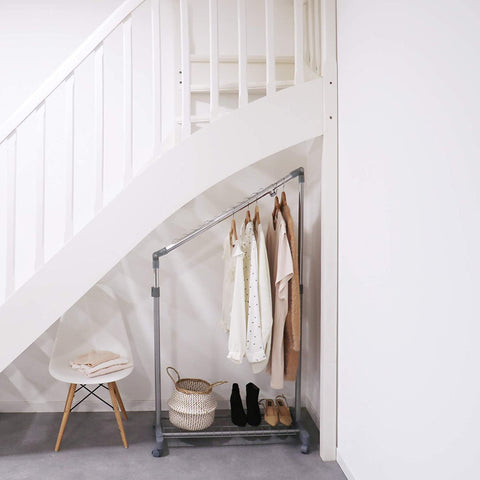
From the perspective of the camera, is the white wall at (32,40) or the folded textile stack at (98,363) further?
the white wall at (32,40)

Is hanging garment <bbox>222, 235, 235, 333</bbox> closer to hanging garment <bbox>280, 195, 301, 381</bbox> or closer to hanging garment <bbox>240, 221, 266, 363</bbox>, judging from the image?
hanging garment <bbox>240, 221, 266, 363</bbox>

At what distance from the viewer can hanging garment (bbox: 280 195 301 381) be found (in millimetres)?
2391

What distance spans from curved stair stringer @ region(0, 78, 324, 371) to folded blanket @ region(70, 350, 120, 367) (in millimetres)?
357

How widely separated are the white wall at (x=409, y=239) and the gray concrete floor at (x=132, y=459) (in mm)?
302

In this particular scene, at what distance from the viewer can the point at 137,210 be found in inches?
87.1

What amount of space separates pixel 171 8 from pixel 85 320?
6.83ft

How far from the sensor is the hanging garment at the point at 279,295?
2369 mm

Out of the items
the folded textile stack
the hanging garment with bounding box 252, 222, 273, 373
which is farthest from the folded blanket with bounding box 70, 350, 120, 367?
the hanging garment with bounding box 252, 222, 273, 373

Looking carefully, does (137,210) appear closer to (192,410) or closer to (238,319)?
(238,319)

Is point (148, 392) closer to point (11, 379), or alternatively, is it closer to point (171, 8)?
point (11, 379)

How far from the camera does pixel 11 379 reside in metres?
2.97

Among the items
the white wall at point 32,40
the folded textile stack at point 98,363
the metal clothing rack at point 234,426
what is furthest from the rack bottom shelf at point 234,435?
the white wall at point 32,40

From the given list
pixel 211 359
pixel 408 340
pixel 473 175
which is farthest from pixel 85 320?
pixel 473 175

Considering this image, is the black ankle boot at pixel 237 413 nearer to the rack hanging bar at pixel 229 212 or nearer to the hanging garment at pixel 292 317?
the hanging garment at pixel 292 317
